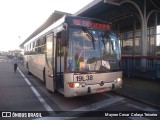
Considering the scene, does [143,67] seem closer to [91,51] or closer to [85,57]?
[91,51]

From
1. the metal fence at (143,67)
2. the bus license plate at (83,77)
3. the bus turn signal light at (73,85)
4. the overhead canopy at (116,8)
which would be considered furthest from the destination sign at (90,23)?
the overhead canopy at (116,8)

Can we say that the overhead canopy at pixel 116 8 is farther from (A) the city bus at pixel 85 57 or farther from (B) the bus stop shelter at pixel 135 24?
(A) the city bus at pixel 85 57

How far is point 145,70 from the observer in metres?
14.0

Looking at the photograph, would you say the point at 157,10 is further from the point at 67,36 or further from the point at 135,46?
the point at 67,36

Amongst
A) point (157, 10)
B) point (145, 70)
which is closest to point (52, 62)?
point (145, 70)

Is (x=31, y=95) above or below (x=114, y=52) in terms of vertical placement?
below

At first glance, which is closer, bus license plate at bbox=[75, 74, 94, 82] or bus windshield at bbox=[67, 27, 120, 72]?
bus license plate at bbox=[75, 74, 94, 82]

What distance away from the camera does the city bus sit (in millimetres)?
7227


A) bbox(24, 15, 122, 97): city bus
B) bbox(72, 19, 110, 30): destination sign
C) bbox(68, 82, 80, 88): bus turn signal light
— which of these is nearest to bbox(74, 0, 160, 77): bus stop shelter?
bbox(24, 15, 122, 97): city bus

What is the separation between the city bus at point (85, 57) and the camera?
7.23 metres

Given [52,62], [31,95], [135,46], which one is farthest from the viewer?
[135,46]

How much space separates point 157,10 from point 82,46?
1313 cm

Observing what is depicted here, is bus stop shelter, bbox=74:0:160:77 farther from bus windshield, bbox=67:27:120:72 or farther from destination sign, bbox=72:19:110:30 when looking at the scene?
destination sign, bbox=72:19:110:30

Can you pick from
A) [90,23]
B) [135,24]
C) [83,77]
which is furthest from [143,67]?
[135,24]
